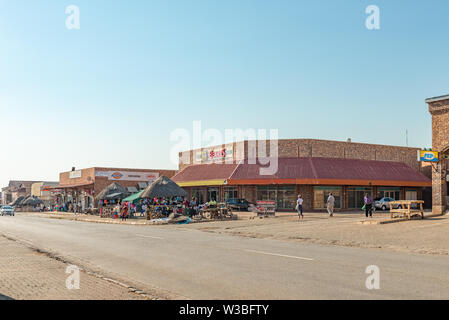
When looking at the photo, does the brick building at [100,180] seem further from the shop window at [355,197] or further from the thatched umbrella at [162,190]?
the thatched umbrella at [162,190]

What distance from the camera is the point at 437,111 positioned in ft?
92.4

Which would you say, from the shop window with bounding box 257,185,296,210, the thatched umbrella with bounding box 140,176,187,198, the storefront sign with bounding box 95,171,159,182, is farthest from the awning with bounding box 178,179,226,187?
the storefront sign with bounding box 95,171,159,182

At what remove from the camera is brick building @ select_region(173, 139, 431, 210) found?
44.0 meters

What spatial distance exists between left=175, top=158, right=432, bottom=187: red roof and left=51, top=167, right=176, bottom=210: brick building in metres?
17.2

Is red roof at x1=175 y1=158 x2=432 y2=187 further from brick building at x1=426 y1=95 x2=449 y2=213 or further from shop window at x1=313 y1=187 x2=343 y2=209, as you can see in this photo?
brick building at x1=426 y1=95 x2=449 y2=213

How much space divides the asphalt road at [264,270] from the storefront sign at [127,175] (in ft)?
157

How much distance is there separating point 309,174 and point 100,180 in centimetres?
3193

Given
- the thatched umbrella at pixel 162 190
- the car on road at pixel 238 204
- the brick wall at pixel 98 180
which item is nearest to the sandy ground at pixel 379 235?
the thatched umbrella at pixel 162 190

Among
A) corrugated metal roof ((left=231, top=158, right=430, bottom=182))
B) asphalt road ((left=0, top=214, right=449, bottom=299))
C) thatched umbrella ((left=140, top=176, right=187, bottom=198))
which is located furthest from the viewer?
corrugated metal roof ((left=231, top=158, right=430, bottom=182))

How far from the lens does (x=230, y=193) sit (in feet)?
158

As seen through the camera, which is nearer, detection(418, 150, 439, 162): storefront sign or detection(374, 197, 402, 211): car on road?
detection(418, 150, 439, 162): storefront sign

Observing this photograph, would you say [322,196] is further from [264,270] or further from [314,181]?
[264,270]
